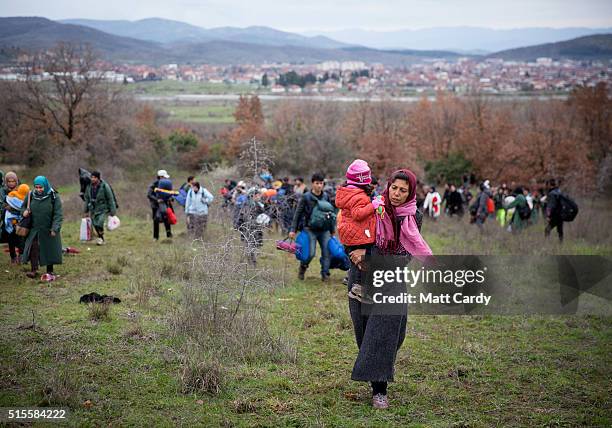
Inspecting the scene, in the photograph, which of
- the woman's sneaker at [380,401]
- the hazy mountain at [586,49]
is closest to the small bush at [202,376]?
the woman's sneaker at [380,401]

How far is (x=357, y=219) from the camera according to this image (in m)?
5.79

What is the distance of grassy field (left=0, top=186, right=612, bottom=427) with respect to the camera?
18.7ft

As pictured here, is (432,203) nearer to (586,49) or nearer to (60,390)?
(60,390)

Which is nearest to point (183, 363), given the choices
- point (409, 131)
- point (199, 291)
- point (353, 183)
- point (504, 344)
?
point (199, 291)

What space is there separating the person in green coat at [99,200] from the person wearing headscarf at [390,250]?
33.3 feet

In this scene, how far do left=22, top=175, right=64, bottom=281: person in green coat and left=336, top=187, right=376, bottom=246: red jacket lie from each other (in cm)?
652

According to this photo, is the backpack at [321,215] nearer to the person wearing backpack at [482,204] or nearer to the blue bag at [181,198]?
the blue bag at [181,198]

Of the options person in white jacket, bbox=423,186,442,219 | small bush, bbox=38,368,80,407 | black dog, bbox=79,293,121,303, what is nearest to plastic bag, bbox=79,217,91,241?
black dog, bbox=79,293,121,303

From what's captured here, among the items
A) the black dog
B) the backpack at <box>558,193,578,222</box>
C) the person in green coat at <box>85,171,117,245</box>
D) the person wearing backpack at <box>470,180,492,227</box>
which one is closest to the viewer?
the black dog

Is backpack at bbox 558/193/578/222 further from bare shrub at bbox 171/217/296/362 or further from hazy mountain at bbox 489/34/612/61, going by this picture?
hazy mountain at bbox 489/34/612/61

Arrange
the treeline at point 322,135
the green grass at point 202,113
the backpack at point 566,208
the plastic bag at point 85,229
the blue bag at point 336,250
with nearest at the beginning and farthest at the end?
the blue bag at point 336,250, the plastic bag at point 85,229, the backpack at point 566,208, the treeline at point 322,135, the green grass at point 202,113

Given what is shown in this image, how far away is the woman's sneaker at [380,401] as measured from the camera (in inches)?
231

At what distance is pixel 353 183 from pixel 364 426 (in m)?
2.28

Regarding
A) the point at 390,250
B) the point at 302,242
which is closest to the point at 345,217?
the point at 390,250
